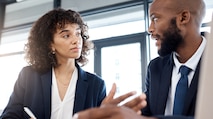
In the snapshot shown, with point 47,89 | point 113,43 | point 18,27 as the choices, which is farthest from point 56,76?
point 18,27

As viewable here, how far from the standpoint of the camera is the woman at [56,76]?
4.62 feet

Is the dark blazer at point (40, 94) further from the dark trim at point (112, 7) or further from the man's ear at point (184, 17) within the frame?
the dark trim at point (112, 7)

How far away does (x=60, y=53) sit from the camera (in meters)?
1.62

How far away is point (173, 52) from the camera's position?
1.28m

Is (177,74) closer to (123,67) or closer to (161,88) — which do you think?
(161,88)

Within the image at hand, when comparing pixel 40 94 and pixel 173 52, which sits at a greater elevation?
pixel 173 52

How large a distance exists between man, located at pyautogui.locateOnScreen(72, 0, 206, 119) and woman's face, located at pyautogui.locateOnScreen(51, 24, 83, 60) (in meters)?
0.49

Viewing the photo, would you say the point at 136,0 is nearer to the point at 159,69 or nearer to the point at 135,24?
the point at 135,24

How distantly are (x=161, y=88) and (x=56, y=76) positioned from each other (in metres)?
0.70

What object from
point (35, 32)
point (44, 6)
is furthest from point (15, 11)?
point (35, 32)

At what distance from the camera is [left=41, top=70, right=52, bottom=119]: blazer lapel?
1.38m

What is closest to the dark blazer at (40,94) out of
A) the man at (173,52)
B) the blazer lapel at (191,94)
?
the man at (173,52)

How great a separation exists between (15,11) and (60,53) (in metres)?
2.90

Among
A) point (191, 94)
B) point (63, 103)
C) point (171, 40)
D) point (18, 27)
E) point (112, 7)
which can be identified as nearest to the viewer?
point (191, 94)
